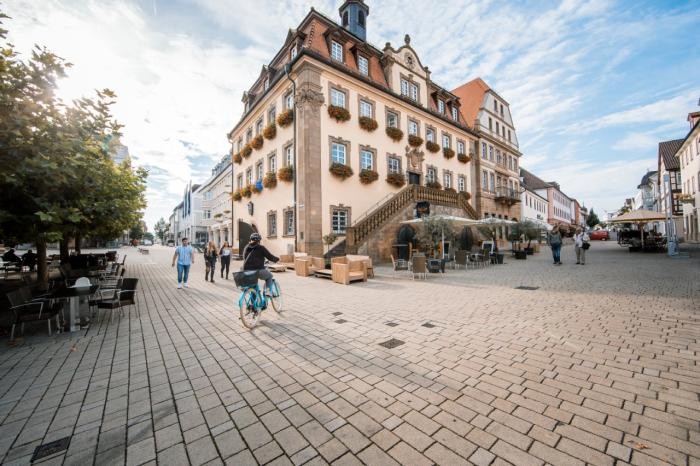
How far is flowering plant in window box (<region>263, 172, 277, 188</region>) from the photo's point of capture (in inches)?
802

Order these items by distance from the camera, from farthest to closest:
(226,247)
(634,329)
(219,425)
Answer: (226,247)
(634,329)
(219,425)

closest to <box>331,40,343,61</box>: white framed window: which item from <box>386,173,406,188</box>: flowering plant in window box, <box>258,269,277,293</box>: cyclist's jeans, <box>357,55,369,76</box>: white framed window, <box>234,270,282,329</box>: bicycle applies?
<box>357,55,369,76</box>: white framed window

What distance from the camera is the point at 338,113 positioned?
58.9ft

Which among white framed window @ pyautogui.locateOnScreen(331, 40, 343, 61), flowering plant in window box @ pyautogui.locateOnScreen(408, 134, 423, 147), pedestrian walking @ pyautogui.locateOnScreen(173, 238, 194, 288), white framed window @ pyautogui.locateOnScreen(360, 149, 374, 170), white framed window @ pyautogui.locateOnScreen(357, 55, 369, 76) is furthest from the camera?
flowering plant in window box @ pyautogui.locateOnScreen(408, 134, 423, 147)

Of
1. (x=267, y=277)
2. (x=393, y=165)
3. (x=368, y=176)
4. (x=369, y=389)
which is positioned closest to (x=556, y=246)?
(x=368, y=176)

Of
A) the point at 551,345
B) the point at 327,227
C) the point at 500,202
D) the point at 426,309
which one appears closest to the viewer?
the point at 551,345

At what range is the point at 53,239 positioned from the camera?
6.24 metres

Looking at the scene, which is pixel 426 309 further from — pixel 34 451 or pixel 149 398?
pixel 34 451

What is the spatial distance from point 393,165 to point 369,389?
65.1 ft

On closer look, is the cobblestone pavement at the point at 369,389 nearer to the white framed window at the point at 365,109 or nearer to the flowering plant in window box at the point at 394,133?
the white framed window at the point at 365,109

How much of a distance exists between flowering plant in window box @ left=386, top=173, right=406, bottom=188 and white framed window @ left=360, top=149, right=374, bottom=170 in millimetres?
1503

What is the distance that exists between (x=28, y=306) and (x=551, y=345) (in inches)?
373

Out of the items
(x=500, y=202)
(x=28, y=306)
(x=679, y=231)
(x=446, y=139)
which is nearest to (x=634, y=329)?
(x=28, y=306)

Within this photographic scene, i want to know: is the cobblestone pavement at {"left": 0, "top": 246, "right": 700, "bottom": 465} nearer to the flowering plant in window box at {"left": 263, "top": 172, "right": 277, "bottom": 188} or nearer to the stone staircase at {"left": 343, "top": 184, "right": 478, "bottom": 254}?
the stone staircase at {"left": 343, "top": 184, "right": 478, "bottom": 254}
